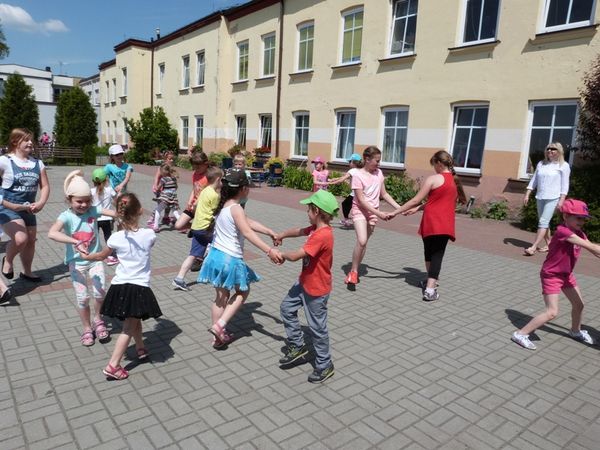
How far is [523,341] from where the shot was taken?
4.52 m

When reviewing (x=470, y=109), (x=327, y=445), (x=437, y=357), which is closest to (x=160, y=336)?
(x=327, y=445)

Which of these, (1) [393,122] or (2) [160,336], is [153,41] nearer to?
(1) [393,122]

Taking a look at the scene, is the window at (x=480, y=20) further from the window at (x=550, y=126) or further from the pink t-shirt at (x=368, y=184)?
the pink t-shirt at (x=368, y=184)

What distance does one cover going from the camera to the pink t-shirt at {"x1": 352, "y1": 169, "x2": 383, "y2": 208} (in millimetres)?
6145

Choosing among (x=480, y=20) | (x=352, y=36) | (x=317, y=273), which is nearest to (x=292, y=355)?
(x=317, y=273)

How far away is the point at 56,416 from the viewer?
3.06m

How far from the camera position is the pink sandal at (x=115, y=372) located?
11.5 feet

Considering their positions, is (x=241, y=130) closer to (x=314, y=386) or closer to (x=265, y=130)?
(x=265, y=130)

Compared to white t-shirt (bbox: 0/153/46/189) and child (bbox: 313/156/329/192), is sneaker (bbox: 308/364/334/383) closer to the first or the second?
white t-shirt (bbox: 0/153/46/189)

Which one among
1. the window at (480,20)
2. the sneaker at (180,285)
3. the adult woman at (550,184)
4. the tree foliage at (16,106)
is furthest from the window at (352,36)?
the tree foliage at (16,106)

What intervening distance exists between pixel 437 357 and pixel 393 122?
41.0ft

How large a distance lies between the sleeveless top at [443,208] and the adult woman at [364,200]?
0.70 meters

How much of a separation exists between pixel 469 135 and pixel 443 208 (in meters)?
8.67

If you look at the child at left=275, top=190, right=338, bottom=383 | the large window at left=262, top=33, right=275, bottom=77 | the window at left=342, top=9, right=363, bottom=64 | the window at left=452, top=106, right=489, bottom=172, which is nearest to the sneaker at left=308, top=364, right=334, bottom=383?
the child at left=275, top=190, right=338, bottom=383
